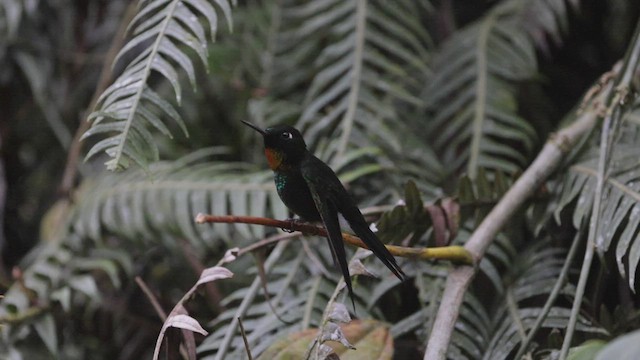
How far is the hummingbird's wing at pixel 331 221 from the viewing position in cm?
122

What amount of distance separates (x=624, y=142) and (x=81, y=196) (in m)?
1.58

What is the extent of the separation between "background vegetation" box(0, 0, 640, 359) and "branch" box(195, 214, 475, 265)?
0.14 m

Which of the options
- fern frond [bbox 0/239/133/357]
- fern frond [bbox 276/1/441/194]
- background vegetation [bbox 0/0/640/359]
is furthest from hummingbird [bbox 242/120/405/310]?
fern frond [bbox 0/239/133/357]

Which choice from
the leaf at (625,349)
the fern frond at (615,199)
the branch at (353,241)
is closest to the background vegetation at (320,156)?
the fern frond at (615,199)

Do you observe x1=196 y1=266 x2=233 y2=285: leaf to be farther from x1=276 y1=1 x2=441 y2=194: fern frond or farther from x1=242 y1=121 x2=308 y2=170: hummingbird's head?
x1=276 y1=1 x2=441 y2=194: fern frond

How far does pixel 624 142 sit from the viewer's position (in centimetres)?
192

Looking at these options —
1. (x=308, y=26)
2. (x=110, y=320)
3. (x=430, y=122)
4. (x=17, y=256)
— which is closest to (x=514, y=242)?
(x=430, y=122)

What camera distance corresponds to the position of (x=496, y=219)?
161 cm

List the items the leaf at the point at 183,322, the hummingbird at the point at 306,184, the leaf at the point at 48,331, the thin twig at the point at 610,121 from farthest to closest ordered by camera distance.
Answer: the leaf at the point at 48,331 → the thin twig at the point at 610,121 → the hummingbird at the point at 306,184 → the leaf at the point at 183,322

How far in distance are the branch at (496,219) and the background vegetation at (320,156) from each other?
1.6 inches

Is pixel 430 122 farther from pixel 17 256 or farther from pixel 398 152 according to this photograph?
pixel 17 256

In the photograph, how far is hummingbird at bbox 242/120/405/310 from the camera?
134cm

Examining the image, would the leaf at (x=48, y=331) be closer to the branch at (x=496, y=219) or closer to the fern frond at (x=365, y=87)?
the fern frond at (x=365, y=87)

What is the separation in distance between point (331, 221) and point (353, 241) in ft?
0.16
